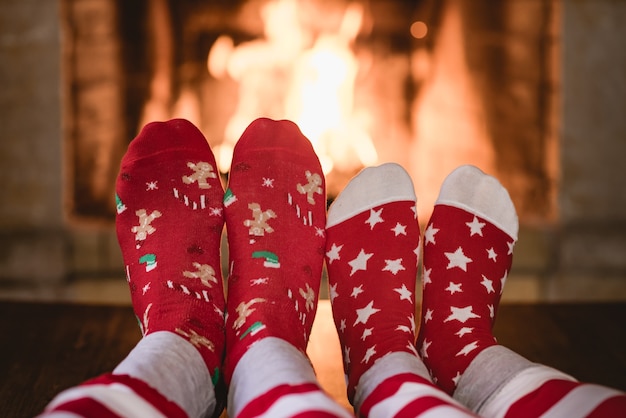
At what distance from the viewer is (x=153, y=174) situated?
92cm

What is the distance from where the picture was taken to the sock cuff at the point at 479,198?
0.95m

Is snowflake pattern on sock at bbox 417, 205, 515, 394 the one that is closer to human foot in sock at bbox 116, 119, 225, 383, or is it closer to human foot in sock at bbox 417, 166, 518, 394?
human foot in sock at bbox 417, 166, 518, 394

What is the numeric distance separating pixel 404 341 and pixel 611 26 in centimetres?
99

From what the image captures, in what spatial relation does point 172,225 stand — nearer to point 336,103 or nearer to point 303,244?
point 303,244

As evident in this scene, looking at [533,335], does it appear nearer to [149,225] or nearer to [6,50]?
[149,225]

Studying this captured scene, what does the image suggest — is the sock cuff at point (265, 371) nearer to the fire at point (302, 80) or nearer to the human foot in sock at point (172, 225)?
the human foot in sock at point (172, 225)

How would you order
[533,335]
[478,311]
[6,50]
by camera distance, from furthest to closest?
[6,50], [533,335], [478,311]

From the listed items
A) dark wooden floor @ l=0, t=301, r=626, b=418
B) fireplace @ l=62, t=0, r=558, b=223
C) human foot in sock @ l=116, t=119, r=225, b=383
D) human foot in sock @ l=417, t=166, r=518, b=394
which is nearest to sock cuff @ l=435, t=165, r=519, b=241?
human foot in sock @ l=417, t=166, r=518, b=394

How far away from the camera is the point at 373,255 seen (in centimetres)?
91

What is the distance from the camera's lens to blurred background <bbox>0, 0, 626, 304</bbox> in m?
1.34

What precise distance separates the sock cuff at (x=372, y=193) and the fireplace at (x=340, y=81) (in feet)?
1.66

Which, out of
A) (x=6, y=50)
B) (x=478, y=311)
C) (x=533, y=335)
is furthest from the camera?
(x=6, y=50)

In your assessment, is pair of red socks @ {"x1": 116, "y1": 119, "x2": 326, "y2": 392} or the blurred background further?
the blurred background

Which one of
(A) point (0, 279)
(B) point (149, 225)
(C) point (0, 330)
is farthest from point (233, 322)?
(A) point (0, 279)
